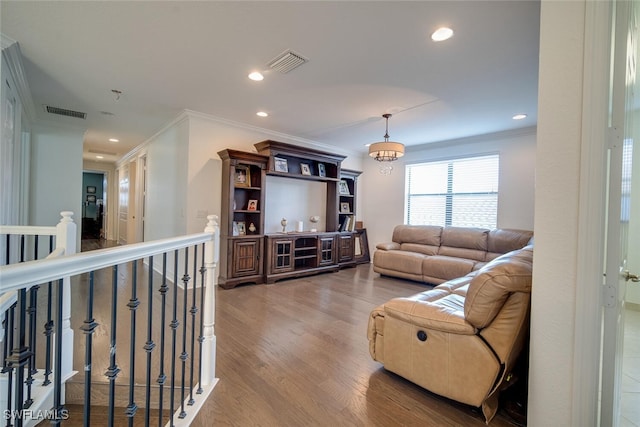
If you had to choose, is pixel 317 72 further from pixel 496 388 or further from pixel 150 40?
pixel 496 388

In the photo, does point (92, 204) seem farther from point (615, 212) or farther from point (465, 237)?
point (615, 212)

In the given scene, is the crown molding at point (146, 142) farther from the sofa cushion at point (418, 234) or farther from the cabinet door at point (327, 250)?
the sofa cushion at point (418, 234)

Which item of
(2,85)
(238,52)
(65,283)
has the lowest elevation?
(65,283)

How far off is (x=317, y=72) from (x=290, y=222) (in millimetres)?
3035

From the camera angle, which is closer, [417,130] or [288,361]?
[288,361]

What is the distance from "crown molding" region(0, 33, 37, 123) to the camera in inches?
92.9

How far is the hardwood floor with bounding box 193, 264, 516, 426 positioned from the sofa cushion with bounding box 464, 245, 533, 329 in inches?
24.1

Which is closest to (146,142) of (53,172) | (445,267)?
(53,172)

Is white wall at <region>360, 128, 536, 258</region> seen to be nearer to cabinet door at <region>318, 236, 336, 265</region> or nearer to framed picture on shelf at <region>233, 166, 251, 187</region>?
cabinet door at <region>318, 236, 336, 265</region>

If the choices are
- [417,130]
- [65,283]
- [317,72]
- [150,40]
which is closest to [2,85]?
[150,40]

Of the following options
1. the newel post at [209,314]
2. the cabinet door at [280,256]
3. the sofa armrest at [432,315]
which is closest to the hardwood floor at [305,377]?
the newel post at [209,314]

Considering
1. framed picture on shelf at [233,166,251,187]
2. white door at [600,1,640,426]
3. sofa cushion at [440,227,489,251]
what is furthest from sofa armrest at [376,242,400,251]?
white door at [600,1,640,426]

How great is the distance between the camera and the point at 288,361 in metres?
2.15

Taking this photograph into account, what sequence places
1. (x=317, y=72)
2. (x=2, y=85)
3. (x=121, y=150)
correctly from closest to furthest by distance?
(x=2, y=85) < (x=317, y=72) < (x=121, y=150)
